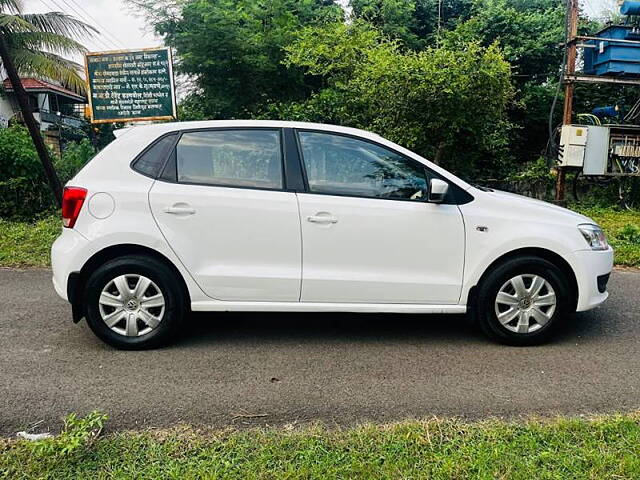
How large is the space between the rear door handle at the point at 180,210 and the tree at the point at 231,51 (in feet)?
27.8

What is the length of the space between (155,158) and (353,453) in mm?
2585

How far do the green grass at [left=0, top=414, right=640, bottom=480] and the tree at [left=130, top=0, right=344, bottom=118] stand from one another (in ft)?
33.2

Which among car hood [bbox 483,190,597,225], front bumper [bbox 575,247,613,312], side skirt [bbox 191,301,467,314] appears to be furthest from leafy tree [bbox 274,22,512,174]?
side skirt [bbox 191,301,467,314]

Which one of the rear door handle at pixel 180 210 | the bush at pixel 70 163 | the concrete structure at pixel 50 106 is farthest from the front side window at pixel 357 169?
the concrete structure at pixel 50 106

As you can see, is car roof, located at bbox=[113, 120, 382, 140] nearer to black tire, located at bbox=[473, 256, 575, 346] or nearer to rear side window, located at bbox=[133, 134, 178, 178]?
rear side window, located at bbox=[133, 134, 178, 178]

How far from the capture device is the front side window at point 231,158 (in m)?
3.96

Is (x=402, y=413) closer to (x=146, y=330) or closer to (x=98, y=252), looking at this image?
Result: (x=146, y=330)

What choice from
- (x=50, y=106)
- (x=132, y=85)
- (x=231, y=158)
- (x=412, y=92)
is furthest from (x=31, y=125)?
(x=50, y=106)

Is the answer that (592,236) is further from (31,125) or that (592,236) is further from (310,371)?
(31,125)

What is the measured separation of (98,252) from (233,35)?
28.8 ft

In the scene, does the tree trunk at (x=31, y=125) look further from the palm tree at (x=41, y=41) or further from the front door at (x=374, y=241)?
the front door at (x=374, y=241)

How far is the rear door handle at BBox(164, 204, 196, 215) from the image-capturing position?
3.85 metres

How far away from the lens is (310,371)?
142 inches

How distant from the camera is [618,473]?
2.39m
